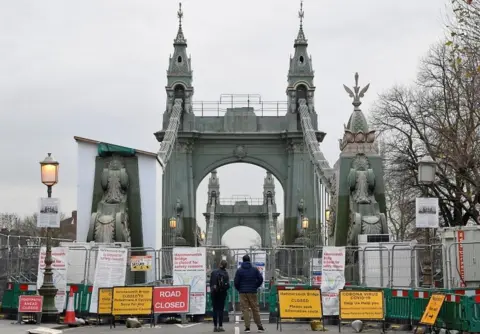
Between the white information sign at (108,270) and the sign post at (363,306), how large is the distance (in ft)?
20.6

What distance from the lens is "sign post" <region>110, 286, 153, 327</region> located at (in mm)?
21922

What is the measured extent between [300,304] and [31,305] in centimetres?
628

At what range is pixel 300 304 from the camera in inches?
830

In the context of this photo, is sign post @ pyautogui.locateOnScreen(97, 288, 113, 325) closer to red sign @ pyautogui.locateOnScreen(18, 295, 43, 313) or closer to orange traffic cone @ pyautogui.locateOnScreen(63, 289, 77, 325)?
orange traffic cone @ pyautogui.locateOnScreen(63, 289, 77, 325)

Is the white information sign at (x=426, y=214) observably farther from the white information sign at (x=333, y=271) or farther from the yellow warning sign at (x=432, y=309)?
the yellow warning sign at (x=432, y=309)

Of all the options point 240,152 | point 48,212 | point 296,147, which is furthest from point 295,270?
point 296,147

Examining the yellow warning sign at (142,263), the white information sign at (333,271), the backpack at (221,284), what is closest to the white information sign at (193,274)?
the yellow warning sign at (142,263)

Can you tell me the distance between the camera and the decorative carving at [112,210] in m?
31.2

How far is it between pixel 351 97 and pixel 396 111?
18.0m

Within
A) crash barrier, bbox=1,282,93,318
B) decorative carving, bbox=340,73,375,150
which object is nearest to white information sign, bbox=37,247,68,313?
crash barrier, bbox=1,282,93,318

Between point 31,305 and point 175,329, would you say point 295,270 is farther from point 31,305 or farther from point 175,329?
point 31,305

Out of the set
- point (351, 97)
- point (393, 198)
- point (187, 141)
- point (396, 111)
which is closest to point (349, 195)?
point (351, 97)

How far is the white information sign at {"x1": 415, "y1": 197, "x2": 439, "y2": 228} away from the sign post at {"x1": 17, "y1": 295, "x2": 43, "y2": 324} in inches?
349

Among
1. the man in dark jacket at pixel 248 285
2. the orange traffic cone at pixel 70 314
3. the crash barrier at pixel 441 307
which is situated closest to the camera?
the crash barrier at pixel 441 307
